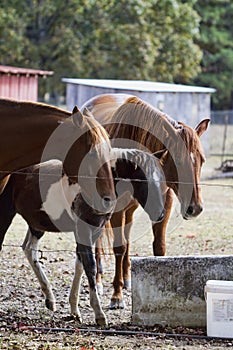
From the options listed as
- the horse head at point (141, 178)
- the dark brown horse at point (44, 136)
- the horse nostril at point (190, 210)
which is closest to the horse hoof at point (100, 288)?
the horse head at point (141, 178)

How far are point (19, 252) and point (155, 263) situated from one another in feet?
13.8

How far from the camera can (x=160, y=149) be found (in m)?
7.46

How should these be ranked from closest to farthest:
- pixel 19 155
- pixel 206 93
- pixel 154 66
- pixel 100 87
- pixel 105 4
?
pixel 19 155
pixel 100 87
pixel 206 93
pixel 105 4
pixel 154 66

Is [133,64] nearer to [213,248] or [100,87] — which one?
[100,87]

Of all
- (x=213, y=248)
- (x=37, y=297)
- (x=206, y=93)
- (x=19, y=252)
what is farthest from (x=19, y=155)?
(x=206, y=93)

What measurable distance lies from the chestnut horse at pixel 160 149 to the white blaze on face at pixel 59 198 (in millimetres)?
634

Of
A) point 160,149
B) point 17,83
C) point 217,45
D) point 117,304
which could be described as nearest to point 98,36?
point 17,83

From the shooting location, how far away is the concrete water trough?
6.37 metres

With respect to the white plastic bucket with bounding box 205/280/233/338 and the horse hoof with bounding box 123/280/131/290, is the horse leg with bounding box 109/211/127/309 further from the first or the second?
the white plastic bucket with bounding box 205/280/233/338

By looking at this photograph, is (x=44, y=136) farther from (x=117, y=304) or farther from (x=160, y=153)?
(x=117, y=304)

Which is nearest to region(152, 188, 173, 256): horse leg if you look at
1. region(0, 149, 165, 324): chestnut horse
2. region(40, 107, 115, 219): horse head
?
region(0, 149, 165, 324): chestnut horse

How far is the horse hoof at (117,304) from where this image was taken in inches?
292

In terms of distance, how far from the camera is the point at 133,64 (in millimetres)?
28656

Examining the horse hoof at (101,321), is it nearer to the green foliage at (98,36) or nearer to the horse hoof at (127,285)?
the horse hoof at (127,285)
